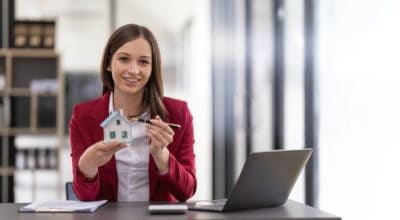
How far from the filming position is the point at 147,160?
2.19m

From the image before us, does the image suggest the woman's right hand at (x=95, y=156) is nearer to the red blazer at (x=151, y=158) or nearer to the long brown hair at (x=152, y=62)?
the red blazer at (x=151, y=158)

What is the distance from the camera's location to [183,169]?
2.17m

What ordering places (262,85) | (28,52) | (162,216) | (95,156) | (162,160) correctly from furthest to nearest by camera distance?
(28,52) < (262,85) < (162,160) < (95,156) < (162,216)

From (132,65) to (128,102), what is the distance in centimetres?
20

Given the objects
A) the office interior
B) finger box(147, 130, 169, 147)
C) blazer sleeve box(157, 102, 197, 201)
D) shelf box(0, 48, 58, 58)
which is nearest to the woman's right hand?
finger box(147, 130, 169, 147)

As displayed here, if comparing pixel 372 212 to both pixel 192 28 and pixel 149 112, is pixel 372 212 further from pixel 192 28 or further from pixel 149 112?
pixel 192 28

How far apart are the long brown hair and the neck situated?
25 mm

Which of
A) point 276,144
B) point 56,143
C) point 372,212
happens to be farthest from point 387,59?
point 56,143

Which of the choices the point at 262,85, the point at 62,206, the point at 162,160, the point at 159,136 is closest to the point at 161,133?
the point at 159,136

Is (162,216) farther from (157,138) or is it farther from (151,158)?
(151,158)

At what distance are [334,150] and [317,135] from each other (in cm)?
A: 32

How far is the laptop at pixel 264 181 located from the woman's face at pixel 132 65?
0.45 meters

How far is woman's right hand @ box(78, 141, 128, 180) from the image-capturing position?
1848mm

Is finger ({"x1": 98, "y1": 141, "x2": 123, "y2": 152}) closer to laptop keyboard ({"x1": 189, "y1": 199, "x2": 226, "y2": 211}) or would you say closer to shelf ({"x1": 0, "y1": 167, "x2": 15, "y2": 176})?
laptop keyboard ({"x1": 189, "y1": 199, "x2": 226, "y2": 211})
